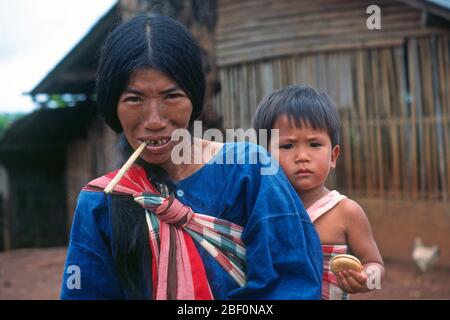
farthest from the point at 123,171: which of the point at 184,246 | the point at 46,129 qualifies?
the point at 46,129

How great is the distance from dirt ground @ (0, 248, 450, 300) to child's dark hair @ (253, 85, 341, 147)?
3093 millimetres

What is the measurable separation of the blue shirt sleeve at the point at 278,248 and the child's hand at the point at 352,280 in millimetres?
298

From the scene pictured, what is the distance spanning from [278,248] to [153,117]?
0.53 metres

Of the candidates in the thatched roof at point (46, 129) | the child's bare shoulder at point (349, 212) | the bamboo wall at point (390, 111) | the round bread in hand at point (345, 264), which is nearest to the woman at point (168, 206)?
the round bread in hand at point (345, 264)

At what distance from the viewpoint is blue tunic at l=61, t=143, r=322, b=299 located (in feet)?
6.25

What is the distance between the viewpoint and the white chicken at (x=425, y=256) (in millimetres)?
7703

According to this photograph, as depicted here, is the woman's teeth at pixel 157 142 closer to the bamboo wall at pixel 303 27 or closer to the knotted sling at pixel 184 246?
the knotted sling at pixel 184 246

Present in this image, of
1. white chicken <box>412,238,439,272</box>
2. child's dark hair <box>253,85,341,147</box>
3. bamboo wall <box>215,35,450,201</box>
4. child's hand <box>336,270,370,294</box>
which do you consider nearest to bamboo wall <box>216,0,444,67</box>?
bamboo wall <box>215,35,450,201</box>

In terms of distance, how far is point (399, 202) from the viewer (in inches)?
339

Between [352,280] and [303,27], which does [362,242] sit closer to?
[352,280]

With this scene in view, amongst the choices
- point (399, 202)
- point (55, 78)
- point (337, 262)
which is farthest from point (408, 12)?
point (337, 262)

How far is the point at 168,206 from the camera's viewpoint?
6.50 feet

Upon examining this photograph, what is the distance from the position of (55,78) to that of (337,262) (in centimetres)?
922
